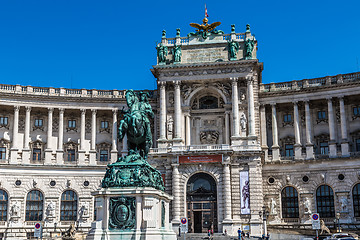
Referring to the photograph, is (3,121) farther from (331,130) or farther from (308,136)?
(331,130)

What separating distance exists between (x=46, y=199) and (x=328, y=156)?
33.0 meters

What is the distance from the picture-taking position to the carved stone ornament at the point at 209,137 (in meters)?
59.1

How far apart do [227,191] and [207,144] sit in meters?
7.39

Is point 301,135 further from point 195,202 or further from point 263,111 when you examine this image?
point 195,202

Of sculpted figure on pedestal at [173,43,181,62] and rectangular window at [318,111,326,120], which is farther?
rectangular window at [318,111,326,120]

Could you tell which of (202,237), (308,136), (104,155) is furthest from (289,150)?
(104,155)

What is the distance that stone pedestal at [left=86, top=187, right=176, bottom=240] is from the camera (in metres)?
22.8

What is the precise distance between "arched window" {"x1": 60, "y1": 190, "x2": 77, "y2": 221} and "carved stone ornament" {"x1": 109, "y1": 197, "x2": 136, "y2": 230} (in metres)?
36.6

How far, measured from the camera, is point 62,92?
2405 inches

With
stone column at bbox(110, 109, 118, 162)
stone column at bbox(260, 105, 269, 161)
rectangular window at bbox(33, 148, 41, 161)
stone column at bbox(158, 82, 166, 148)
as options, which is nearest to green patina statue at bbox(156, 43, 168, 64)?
stone column at bbox(158, 82, 166, 148)

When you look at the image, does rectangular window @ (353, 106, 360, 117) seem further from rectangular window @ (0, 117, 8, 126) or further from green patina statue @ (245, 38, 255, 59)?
rectangular window @ (0, 117, 8, 126)

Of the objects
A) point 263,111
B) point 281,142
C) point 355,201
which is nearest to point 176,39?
point 263,111

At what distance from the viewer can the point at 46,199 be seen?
2269 inches

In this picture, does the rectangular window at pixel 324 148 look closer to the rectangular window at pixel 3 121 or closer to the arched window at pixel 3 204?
the arched window at pixel 3 204
